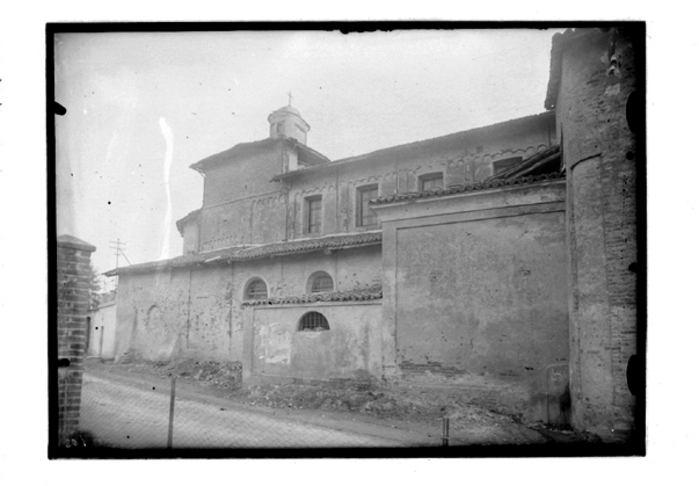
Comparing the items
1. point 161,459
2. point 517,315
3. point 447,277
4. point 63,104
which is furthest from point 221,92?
point 517,315

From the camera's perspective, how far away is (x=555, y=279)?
598 centimetres

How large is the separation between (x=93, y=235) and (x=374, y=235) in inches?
217

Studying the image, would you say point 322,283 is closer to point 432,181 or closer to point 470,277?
point 432,181

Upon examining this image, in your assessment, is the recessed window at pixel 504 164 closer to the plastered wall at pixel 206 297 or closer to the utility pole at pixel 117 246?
the plastered wall at pixel 206 297

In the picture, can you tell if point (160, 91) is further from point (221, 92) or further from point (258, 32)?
point (258, 32)

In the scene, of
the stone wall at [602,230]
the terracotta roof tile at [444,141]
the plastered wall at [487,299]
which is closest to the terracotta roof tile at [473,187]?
the plastered wall at [487,299]

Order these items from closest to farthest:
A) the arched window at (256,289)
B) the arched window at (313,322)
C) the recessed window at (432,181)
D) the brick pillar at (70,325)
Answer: the brick pillar at (70,325)
the arched window at (313,322)
the recessed window at (432,181)
the arched window at (256,289)

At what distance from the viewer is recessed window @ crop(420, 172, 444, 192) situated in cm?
1062

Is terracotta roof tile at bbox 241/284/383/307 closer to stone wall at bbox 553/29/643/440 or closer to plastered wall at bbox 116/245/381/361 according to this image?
plastered wall at bbox 116/245/381/361

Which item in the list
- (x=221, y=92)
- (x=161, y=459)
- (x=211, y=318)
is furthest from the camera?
(x=211, y=318)

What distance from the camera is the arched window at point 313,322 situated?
26.1ft

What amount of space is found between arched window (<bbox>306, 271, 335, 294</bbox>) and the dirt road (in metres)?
4.89

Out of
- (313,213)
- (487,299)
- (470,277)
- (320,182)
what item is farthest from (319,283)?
(487,299)

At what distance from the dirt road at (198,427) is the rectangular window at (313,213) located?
6.47 metres
